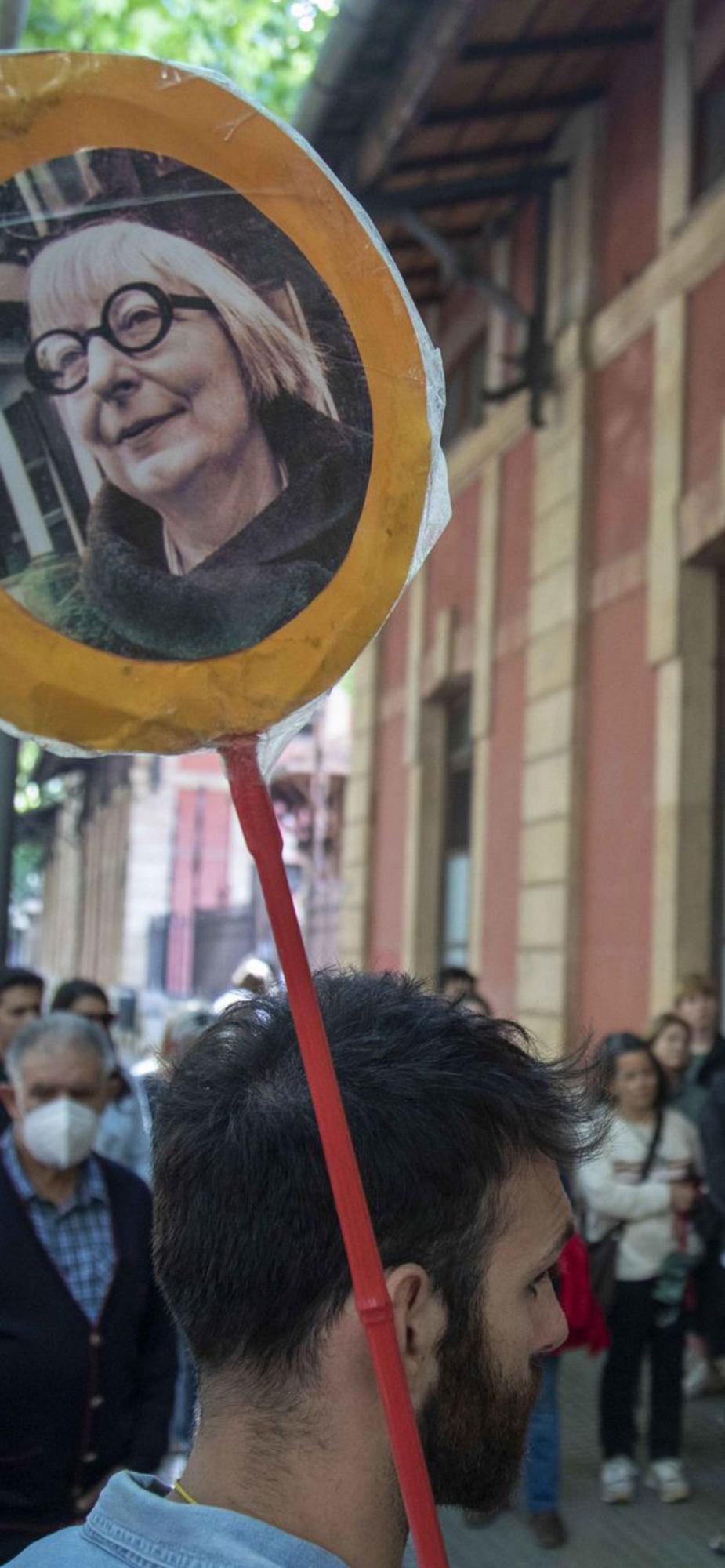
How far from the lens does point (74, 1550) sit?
1250 millimetres

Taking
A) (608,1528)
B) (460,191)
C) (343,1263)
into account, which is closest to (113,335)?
(343,1263)

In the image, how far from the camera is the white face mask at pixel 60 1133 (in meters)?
3.30

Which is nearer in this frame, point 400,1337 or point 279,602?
point 400,1337

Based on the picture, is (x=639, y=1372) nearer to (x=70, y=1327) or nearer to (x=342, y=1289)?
(x=70, y=1327)

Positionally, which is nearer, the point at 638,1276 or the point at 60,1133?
the point at 60,1133

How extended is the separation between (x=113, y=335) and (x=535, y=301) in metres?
11.1

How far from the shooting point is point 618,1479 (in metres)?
5.75

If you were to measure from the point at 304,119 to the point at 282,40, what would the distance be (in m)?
6.46

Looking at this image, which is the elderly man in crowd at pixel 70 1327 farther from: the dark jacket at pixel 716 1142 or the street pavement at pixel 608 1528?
the dark jacket at pixel 716 1142

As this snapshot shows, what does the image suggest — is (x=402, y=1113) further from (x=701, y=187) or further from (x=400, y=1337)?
(x=701, y=187)

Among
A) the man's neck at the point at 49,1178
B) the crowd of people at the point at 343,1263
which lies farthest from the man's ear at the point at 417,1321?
the man's neck at the point at 49,1178

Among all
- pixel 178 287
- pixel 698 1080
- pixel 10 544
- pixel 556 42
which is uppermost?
pixel 556 42

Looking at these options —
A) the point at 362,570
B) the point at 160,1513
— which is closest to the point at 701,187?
the point at 362,570

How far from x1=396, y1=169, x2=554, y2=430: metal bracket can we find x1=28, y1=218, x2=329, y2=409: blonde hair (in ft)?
34.0
